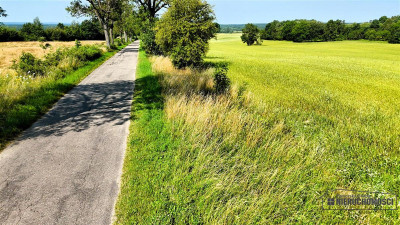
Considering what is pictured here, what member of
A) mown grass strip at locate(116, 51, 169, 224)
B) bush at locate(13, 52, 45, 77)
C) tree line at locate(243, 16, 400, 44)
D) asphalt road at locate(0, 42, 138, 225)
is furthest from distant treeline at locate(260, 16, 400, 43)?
asphalt road at locate(0, 42, 138, 225)

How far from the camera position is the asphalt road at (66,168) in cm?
320

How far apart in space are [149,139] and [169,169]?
1.50 m

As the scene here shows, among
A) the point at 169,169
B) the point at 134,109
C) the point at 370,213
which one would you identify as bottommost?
the point at 370,213

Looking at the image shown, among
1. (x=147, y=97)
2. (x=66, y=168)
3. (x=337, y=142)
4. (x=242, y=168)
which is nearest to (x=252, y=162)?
(x=242, y=168)

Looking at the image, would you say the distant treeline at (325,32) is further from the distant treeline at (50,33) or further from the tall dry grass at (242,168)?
the tall dry grass at (242,168)

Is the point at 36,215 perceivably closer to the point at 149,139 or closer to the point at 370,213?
the point at 149,139

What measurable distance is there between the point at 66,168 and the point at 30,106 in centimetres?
480

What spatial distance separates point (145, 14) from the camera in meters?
26.7

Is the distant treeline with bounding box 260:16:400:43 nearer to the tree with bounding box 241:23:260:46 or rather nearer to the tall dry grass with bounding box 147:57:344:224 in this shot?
the tree with bounding box 241:23:260:46

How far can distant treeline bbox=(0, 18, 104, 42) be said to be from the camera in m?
71.3

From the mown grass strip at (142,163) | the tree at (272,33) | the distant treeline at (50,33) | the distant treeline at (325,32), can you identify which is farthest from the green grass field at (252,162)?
the tree at (272,33)

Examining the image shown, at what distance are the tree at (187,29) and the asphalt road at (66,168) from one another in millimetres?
9194

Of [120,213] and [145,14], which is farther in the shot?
[145,14]

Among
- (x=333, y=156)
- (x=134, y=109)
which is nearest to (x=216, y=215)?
(x=333, y=156)
